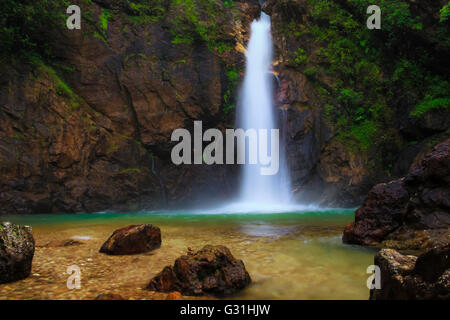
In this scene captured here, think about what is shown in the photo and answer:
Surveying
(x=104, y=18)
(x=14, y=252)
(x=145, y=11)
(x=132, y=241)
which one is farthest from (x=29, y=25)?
(x=14, y=252)

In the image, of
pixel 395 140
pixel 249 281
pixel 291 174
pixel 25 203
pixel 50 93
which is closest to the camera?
pixel 249 281

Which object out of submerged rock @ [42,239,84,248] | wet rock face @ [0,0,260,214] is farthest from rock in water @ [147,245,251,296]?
wet rock face @ [0,0,260,214]

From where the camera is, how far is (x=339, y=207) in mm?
13852

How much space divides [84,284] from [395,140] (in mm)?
16156

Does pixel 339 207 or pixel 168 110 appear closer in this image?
pixel 339 207

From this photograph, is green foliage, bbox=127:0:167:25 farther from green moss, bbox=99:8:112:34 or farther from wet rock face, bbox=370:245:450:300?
wet rock face, bbox=370:245:450:300

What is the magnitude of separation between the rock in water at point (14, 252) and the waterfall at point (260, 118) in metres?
13.4

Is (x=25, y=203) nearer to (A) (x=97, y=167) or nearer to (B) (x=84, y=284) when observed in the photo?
(A) (x=97, y=167)

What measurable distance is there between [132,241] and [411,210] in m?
5.37

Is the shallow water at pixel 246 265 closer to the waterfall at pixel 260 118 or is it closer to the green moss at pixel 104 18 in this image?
the waterfall at pixel 260 118

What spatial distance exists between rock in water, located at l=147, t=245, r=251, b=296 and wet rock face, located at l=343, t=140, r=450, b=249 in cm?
330

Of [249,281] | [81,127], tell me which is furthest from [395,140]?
[81,127]

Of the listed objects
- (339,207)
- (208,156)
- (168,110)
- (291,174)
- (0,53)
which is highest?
(0,53)
